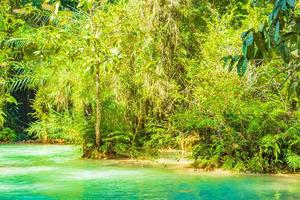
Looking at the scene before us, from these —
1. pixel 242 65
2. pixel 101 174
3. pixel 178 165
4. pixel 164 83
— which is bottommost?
pixel 101 174

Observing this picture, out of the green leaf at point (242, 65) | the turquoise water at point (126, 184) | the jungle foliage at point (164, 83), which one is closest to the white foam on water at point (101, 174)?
the turquoise water at point (126, 184)

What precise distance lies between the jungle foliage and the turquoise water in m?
0.83

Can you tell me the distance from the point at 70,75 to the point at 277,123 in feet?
15.9

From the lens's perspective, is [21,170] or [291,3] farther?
[21,170]

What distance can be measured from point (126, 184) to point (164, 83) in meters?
3.86

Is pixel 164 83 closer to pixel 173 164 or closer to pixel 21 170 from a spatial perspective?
pixel 173 164

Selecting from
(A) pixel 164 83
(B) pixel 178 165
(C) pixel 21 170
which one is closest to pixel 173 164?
(B) pixel 178 165

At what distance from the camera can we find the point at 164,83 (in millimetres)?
→ 11492

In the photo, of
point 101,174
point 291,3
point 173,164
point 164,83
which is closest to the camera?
point 291,3

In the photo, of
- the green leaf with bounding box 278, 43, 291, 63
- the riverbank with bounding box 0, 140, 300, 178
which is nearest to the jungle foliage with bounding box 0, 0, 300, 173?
the riverbank with bounding box 0, 140, 300, 178

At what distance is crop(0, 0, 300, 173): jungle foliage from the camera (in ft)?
30.5

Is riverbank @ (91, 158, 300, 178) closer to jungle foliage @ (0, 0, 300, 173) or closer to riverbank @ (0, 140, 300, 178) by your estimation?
riverbank @ (0, 140, 300, 178)

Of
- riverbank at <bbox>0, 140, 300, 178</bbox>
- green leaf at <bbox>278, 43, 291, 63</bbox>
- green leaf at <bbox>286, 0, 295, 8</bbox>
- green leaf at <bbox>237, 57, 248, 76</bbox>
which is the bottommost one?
riverbank at <bbox>0, 140, 300, 178</bbox>

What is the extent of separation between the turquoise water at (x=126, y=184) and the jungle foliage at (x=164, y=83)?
2.71ft
